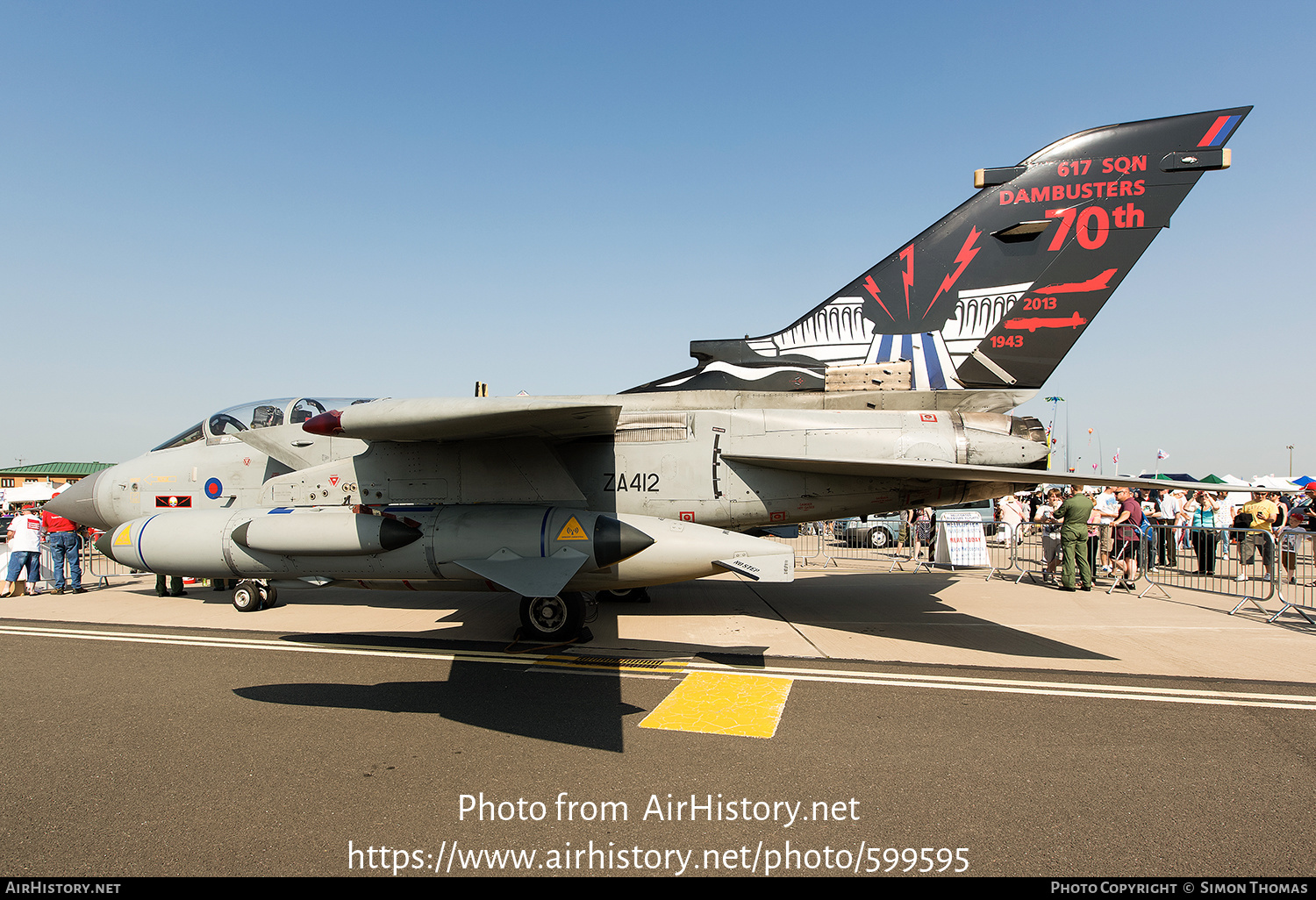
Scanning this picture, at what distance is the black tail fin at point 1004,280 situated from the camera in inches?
312

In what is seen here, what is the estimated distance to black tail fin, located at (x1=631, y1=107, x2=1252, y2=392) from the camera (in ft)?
26.0

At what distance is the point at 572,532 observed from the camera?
20.5ft

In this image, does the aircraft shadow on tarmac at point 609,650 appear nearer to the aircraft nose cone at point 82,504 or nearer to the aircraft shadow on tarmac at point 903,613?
the aircraft shadow on tarmac at point 903,613

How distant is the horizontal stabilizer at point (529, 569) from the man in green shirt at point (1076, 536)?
9.11 m

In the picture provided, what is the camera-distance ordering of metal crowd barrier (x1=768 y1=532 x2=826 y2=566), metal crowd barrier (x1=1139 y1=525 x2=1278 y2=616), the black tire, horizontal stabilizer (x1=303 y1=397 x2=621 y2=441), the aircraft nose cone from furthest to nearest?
metal crowd barrier (x1=768 y1=532 x2=826 y2=566)
metal crowd barrier (x1=1139 y1=525 x2=1278 y2=616)
the black tire
the aircraft nose cone
horizontal stabilizer (x1=303 y1=397 x2=621 y2=441)

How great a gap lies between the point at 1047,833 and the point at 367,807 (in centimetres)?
349

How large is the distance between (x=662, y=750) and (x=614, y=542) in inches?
94.7

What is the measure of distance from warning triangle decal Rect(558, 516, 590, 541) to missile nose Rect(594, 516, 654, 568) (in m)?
0.12

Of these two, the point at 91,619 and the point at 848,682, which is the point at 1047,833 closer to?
the point at 848,682

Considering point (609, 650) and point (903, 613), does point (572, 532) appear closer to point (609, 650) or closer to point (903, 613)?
point (609, 650)

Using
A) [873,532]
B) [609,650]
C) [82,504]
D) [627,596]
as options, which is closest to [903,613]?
[627,596]

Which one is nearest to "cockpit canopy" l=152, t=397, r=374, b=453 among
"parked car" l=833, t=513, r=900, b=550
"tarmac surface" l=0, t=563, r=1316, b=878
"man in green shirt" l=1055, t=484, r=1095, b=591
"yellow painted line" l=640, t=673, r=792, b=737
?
"tarmac surface" l=0, t=563, r=1316, b=878

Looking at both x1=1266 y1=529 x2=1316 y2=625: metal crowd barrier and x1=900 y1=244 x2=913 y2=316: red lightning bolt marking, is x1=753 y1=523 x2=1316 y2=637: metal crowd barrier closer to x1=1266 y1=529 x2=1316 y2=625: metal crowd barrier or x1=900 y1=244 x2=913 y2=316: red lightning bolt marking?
x1=1266 y1=529 x2=1316 y2=625: metal crowd barrier

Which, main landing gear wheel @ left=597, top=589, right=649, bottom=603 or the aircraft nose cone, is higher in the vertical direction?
the aircraft nose cone
